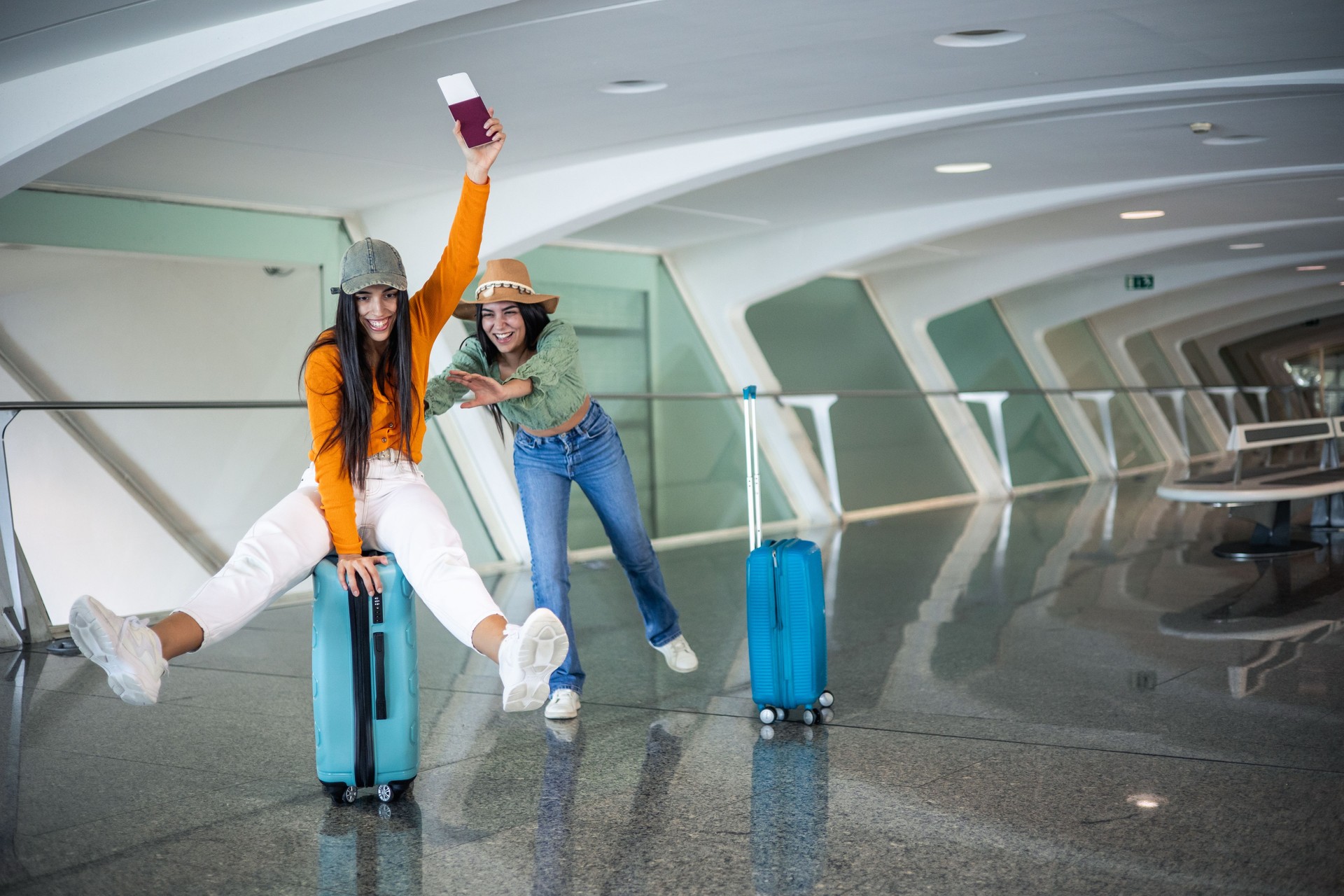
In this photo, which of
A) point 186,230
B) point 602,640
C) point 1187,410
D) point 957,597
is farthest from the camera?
point 1187,410

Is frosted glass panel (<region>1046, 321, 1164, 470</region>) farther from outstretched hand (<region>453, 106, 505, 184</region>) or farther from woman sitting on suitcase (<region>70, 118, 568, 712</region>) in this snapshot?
woman sitting on suitcase (<region>70, 118, 568, 712</region>)

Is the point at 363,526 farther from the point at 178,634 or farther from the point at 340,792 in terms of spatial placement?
the point at 340,792

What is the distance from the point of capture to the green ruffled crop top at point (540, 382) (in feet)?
13.3

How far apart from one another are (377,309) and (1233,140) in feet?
20.4

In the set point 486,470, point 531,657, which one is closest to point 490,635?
point 531,657

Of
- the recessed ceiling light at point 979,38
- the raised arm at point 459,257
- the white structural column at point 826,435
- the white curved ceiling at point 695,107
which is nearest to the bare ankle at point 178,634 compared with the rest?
the raised arm at point 459,257

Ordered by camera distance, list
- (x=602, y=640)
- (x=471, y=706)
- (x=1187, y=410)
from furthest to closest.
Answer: (x=1187, y=410) < (x=602, y=640) < (x=471, y=706)

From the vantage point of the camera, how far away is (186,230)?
824cm

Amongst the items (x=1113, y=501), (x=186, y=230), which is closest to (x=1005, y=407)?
(x=1113, y=501)

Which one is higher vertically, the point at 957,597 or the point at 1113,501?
the point at 957,597

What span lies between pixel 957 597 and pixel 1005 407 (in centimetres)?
927

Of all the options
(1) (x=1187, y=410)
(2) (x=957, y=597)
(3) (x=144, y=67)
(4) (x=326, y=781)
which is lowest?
(1) (x=1187, y=410)

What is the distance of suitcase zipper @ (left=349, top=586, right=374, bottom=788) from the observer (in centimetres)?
341

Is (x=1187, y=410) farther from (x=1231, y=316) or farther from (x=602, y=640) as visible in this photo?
(x=602, y=640)
